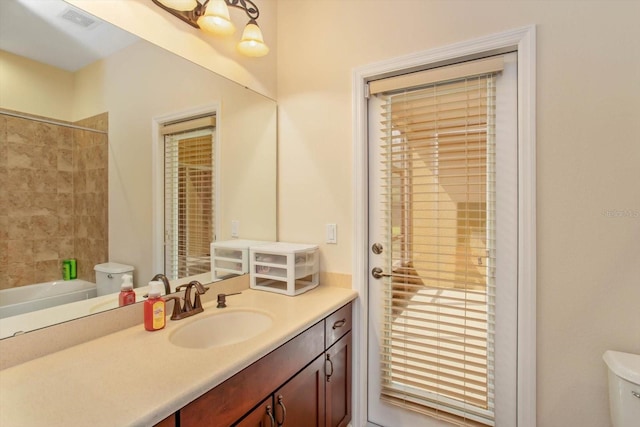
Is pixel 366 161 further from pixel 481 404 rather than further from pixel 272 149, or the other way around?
pixel 481 404

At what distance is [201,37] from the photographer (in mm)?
1533

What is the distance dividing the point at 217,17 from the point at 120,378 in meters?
1.49

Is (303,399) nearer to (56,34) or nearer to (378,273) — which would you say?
(378,273)

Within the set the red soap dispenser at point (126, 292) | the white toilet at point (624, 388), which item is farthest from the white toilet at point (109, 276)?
the white toilet at point (624, 388)

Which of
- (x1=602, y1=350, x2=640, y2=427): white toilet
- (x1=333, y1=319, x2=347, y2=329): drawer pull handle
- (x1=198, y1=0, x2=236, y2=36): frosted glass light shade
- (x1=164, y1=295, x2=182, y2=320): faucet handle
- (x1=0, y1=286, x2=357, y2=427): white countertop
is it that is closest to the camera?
(x1=0, y1=286, x2=357, y2=427): white countertop

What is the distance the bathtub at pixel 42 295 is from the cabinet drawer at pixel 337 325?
0.96 metres

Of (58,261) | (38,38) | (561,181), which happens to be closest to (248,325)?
(58,261)

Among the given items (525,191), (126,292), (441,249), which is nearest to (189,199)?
(126,292)

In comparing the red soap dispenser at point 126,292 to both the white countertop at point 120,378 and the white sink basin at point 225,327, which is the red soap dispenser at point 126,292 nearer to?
the white countertop at point 120,378

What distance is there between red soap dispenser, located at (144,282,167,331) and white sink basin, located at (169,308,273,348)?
4.2 inches

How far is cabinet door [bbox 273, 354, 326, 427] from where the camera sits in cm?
117

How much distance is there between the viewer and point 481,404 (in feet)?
5.03

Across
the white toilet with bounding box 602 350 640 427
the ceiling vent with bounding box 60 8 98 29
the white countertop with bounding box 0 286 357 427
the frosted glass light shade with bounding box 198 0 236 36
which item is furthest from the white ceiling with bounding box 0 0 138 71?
the white toilet with bounding box 602 350 640 427

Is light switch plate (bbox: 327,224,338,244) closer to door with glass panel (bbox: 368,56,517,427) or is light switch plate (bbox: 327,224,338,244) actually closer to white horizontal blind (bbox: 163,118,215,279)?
door with glass panel (bbox: 368,56,517,427)
